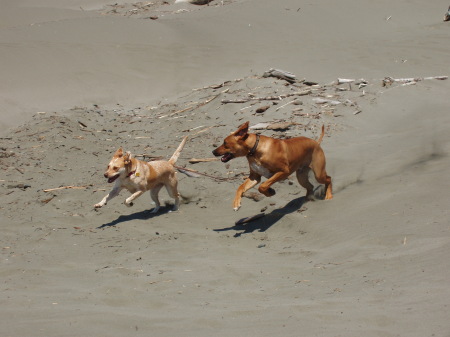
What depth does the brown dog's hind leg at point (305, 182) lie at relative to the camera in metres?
10.4

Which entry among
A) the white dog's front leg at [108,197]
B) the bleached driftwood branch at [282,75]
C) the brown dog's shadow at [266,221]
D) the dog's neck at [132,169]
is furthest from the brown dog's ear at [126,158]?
the bleached driftwood branch at [282,75]

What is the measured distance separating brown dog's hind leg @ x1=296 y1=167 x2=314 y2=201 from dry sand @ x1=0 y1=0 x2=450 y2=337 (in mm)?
349

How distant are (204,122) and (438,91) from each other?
524 cm

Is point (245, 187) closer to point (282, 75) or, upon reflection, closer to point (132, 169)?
point (132, 169)

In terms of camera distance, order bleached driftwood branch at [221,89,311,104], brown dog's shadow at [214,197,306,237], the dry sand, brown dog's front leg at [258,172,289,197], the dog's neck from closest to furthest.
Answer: the dry sand < brown dog's front leg at [258,172,289,197] < brown dog's shadow at [214,197,306,237] < the dog's neck < bleached driftwood branch at [221,89,311,104]

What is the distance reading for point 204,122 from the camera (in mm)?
14672

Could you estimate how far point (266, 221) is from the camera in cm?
993

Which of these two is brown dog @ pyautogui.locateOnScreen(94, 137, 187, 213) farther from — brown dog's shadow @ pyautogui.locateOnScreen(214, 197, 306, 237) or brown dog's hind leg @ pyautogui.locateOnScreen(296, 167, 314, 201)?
brown dog's hind leg @ pyautogui.locateOnScreen(296, 167, 314, 201)

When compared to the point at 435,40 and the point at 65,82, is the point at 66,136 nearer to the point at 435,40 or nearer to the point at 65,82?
the point at 65,82

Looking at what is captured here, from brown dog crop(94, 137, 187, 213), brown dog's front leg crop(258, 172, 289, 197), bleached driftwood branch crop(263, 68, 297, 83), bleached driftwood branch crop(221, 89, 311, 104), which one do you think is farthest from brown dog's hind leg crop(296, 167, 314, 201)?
bleached driftwood branch crop(263, 68, 297, 83)

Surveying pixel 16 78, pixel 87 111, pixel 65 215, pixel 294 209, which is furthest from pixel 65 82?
pixel 294 209

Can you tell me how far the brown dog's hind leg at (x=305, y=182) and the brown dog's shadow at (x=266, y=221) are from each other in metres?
0.14

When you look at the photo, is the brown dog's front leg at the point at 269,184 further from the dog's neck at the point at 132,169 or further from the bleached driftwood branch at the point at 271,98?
the bleached driftwood branch at the point at 271,98

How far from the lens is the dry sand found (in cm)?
584
